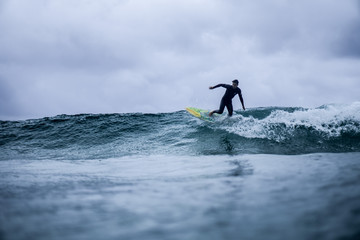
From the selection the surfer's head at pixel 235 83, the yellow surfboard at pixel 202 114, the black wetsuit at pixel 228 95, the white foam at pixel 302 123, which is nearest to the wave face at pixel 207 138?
the white foam at pixel 302 123

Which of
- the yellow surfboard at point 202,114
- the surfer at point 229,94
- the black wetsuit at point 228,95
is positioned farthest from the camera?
the yellow surfboard at point 202,114

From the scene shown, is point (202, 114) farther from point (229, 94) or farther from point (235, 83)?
point (235, 83)

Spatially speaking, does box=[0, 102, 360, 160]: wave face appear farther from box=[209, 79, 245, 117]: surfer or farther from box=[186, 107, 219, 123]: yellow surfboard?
box=[209, 79, 245, 117]: surfer

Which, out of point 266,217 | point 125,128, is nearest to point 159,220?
point 266,217

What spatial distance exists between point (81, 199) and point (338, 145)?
9.77 meters

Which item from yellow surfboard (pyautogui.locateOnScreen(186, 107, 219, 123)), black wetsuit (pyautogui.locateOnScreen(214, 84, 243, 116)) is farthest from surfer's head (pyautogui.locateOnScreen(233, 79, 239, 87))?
yellow surfboard (pyautogui.locateOnScreen(186, 107, 219, 123))

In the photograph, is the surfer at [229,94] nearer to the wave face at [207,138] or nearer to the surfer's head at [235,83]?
the surfer's head at [235,83]

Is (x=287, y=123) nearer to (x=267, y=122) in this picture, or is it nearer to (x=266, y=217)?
(x=267, y=122)

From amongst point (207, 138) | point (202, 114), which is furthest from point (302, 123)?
point (202, 114)

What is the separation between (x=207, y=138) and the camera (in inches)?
445

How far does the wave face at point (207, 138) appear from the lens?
9609 millimetres

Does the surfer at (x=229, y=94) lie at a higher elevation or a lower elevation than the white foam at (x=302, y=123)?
higher

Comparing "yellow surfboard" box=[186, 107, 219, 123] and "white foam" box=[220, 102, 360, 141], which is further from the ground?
"yellow surfboard" box=[186, 107, 219, 123]

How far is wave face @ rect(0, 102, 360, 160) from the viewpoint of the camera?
961 centimetres
